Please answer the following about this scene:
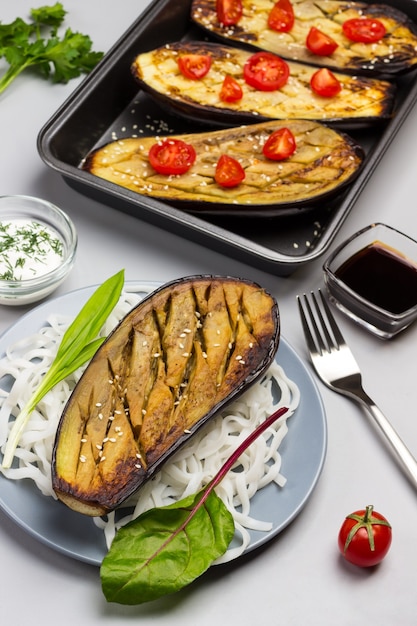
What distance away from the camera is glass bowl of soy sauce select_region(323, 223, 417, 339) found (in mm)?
3539

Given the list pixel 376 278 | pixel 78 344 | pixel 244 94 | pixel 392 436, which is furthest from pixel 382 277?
pixel 78 344

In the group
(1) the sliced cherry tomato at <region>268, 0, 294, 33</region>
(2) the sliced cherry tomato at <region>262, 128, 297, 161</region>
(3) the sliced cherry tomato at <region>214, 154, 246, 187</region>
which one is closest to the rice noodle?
(3) the sliced cherry tomato at <region>214, 154, 246, 187</region>

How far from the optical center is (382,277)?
12.0ft

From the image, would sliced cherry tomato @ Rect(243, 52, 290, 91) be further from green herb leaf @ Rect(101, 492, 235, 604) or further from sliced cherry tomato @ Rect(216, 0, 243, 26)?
green herb leaf @ Rect(101, 492, 235, 604)

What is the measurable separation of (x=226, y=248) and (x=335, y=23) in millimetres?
1726

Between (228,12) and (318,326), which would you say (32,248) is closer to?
(318,326)

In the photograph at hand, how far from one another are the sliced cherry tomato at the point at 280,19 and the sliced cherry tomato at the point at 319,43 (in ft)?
0.47

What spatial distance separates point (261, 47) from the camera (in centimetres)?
448

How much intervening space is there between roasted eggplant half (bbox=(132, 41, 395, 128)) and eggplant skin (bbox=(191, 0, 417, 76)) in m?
0.11

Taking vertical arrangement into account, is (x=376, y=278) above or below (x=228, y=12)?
below

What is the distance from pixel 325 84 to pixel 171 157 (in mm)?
939

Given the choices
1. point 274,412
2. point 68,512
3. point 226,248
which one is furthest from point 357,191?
point 68,512

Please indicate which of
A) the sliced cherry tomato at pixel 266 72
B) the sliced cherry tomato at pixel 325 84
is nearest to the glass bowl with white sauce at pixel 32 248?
the sliced cherry tomato at pixel 266 72

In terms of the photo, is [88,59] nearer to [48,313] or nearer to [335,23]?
[335,23]
